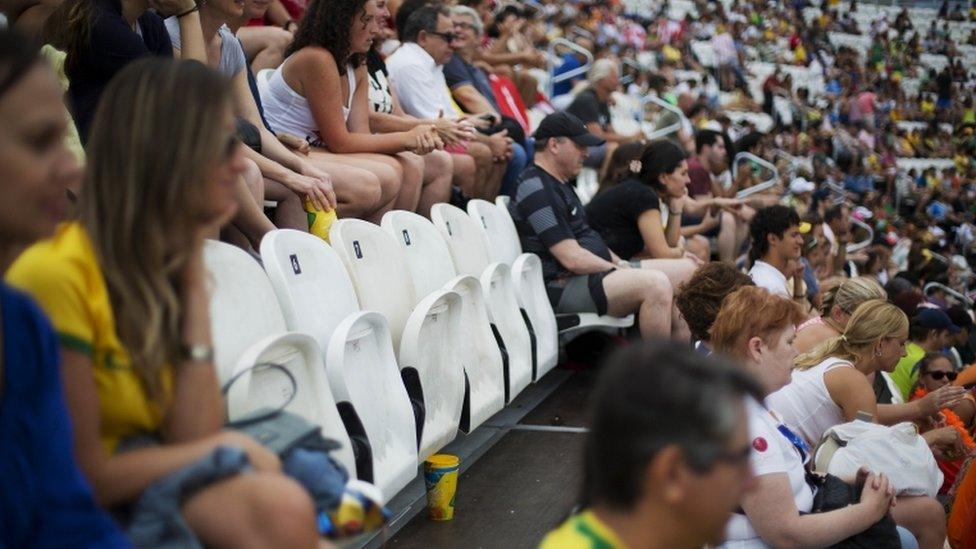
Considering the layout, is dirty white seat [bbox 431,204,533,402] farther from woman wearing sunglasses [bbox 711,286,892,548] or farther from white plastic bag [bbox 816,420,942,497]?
woman wearing sunglasses [bbox 711,286,892,548]

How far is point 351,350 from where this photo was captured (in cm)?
311

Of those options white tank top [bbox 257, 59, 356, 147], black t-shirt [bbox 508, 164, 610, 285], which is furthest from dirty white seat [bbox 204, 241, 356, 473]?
black t-shirt [bbox 508, 164, 610, 285]

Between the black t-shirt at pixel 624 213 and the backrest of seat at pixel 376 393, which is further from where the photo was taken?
the black t-shirt at pixel 624 213

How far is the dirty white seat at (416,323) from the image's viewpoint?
3529mm

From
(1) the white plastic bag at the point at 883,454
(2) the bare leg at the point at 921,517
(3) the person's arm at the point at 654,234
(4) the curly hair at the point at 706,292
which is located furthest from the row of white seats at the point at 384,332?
(2) the bare leg at the point at 921,517

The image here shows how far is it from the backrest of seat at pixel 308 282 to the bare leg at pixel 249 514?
134 cm

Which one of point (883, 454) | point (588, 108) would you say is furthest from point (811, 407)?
point (588, 108)

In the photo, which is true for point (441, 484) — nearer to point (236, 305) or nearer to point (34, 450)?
point (236, 305)

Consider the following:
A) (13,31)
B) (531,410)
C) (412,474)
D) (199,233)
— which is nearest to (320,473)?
(199,233)

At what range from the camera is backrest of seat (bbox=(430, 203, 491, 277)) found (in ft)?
15.3

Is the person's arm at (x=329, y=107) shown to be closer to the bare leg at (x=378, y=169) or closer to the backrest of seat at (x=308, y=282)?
the bare leg at (x=378, y=169)

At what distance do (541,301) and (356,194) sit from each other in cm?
122

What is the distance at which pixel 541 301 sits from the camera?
207 inches

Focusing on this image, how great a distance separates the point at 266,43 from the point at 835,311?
2759mm
